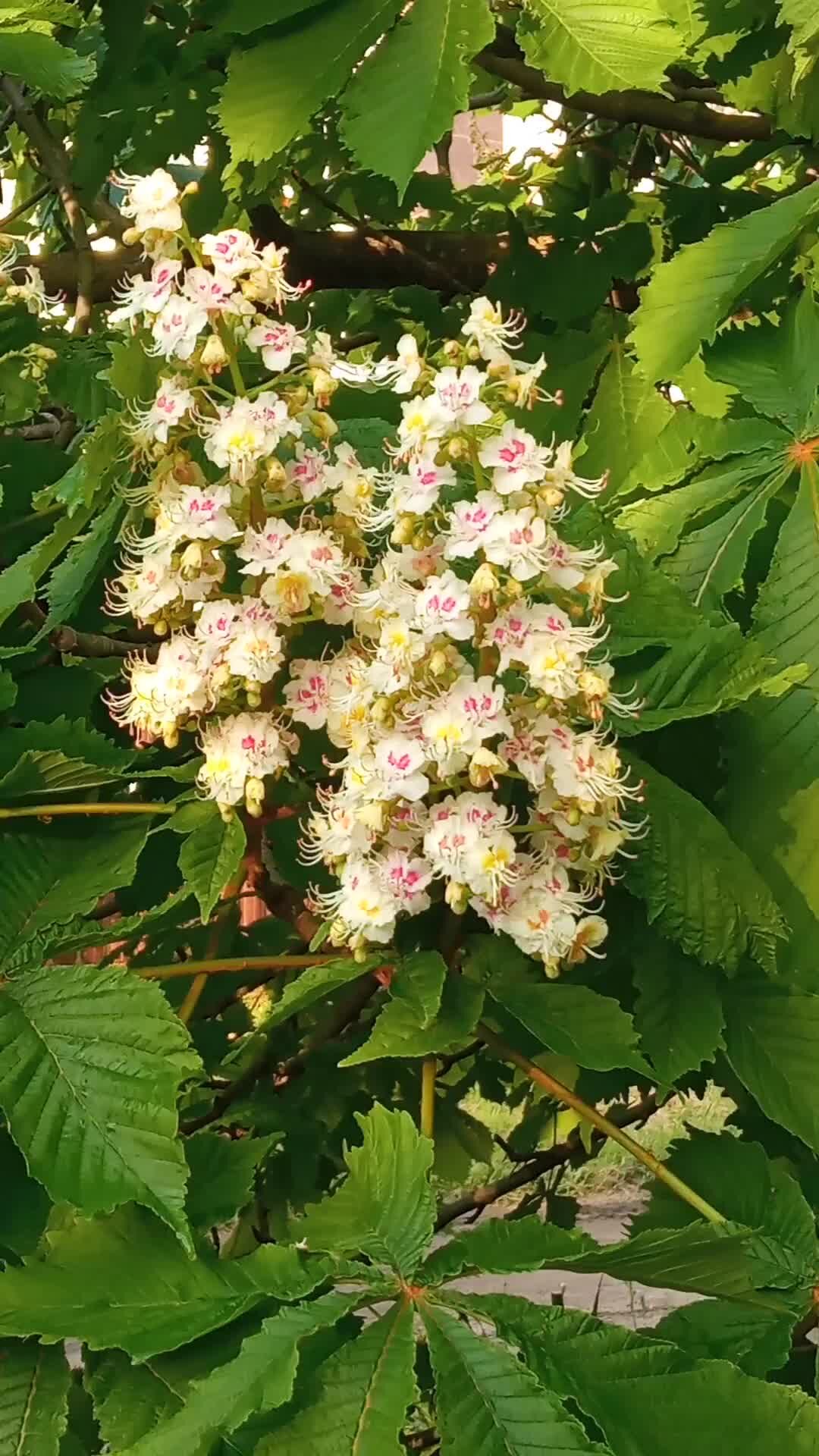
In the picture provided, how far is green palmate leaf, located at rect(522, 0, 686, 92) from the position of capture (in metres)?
0.61

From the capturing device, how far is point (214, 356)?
0.49m

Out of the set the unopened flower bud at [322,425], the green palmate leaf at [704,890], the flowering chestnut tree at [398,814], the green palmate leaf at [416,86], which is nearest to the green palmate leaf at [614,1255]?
the flowering chestnut tree at [398,814]

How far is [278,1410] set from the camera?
1.27 ft

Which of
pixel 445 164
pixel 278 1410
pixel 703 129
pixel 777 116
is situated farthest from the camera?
pixel 445 164

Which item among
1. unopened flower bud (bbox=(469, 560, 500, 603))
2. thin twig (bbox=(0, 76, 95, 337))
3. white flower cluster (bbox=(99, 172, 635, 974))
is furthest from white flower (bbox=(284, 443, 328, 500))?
thin twig (bbox=(0, 76, 95, 337))

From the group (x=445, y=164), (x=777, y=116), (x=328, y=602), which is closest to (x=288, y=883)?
(x=328, y=602)

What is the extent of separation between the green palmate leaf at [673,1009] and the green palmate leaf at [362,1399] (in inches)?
5.9

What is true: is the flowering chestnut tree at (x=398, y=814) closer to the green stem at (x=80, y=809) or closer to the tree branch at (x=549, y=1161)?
the green stem at (x=80, y=809)

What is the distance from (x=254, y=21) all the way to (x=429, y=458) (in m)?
0.31

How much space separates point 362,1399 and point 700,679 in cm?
29

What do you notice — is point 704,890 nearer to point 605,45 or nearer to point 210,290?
point 210,290


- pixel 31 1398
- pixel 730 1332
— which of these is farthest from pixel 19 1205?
pixel 730 1332

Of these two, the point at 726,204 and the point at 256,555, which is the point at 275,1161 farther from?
the point at 726,204

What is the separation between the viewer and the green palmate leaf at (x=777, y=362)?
598mm
